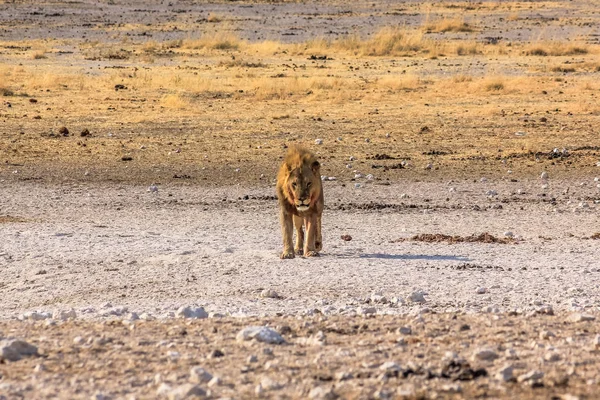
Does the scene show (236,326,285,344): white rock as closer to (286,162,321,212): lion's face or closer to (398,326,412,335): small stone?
(398,326,412,335): small stone

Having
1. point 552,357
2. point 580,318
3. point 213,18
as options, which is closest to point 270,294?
point 580,318

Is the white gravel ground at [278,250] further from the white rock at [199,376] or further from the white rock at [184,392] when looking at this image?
the white rock at [184,392]

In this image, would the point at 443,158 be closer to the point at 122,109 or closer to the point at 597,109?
the point at 597,109

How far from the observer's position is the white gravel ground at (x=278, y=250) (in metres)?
9.48

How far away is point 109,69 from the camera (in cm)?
3222

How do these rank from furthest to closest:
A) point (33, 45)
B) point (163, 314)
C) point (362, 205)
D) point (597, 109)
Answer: point (33, 45)
point (597, 109)
point (362, 205)
point (163, 314)

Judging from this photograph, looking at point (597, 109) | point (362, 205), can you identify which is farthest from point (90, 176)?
point (597, 109)

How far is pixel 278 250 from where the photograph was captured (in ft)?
39.0

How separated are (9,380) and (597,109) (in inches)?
755

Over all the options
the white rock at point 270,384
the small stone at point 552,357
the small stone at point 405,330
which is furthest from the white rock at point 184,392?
the small stone at point 552,357

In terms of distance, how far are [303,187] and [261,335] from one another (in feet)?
13.8

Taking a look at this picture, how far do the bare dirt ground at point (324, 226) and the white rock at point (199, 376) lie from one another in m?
0.01

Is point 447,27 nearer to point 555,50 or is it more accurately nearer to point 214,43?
point 555,50

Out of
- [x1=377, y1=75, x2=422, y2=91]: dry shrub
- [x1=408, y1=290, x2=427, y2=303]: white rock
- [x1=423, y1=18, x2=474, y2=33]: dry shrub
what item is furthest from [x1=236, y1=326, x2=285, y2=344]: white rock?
[x1=423, y1=18, x2=474, y2=33]: dry shrub
